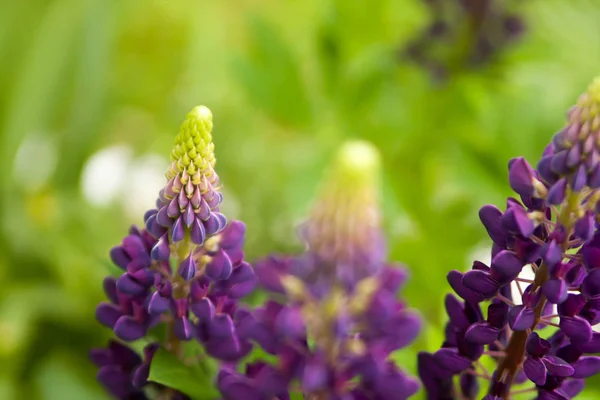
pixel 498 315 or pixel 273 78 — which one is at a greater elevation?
pixel 273 78

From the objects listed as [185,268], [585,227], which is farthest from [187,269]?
[585,227]

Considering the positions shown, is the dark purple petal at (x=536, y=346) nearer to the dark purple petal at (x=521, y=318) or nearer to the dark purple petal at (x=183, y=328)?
the dark purple petal at (x=521, y=318)

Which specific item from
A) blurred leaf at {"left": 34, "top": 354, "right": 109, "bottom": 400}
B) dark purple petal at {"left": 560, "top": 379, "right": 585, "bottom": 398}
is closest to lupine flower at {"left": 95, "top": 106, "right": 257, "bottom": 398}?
dark purple petal at {"left": 560, "top": 379, "right": 585, "bottom": 398}

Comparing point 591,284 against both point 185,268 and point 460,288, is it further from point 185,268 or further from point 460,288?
point 185,268

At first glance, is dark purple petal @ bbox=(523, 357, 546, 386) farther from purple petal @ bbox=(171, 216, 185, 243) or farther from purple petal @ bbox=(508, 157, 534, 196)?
purple petal @ bbox=(171, 216, 185, 243)

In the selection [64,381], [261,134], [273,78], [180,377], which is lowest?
[180,377]

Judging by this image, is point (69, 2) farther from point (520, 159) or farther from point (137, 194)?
point (520, 159)

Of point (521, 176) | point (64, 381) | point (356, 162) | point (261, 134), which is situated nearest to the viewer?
point (356, 162)
